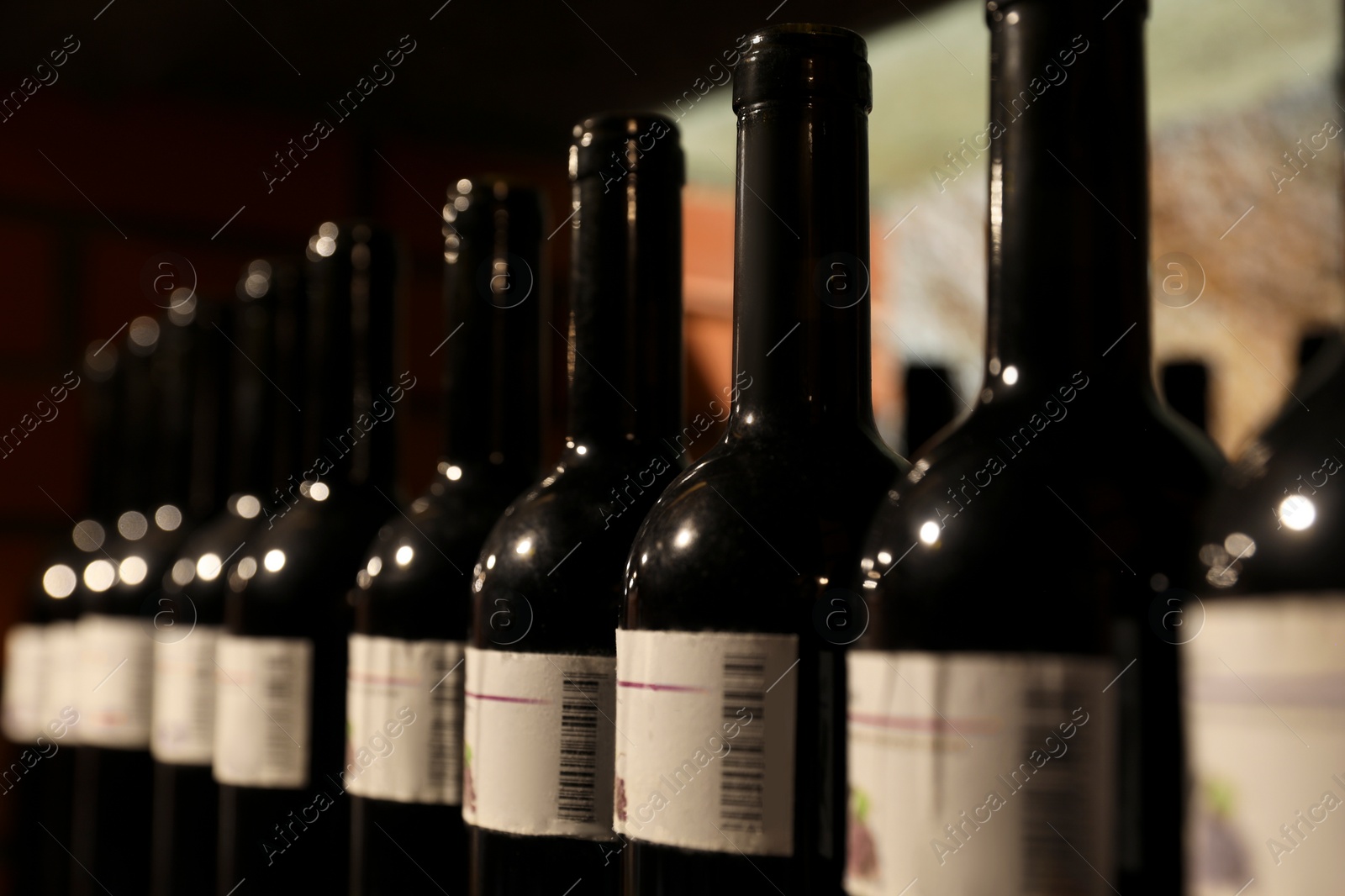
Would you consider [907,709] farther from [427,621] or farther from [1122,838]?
[427,621]

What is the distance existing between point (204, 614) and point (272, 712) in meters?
0.17

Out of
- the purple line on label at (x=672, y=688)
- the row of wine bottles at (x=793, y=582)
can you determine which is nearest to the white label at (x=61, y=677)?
the row of wine bottles at (x=793, y=582)

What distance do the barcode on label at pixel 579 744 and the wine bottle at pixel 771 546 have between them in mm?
59

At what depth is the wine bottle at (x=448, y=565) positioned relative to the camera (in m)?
0.69

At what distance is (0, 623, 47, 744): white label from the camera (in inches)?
56.3

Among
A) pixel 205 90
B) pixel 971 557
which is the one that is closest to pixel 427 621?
pixel 971 557

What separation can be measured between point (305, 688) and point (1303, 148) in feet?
4.85

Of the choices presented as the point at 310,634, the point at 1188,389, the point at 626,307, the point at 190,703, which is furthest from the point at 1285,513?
the point at 190,703

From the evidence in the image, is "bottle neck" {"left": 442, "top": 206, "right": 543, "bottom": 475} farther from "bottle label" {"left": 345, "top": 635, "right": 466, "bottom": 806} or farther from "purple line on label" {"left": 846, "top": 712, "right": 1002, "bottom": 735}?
"purple line on label" {"left": 846, "top": 712, "right": 1002, "bottom": 735}

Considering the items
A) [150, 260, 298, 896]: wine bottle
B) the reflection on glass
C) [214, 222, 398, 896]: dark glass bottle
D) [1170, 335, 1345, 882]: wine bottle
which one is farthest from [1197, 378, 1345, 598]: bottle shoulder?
the reflection on glass

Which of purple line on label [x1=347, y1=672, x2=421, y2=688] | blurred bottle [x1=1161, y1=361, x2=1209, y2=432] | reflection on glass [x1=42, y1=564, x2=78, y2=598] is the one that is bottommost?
purple line on label [x1=347, y1=672, x2=421, y2=688]

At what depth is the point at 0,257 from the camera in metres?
1.64

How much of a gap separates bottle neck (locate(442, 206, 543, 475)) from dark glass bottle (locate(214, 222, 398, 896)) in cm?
12

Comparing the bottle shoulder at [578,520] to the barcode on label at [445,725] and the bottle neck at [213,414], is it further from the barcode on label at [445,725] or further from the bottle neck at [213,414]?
the bottle neck at [213,414]
